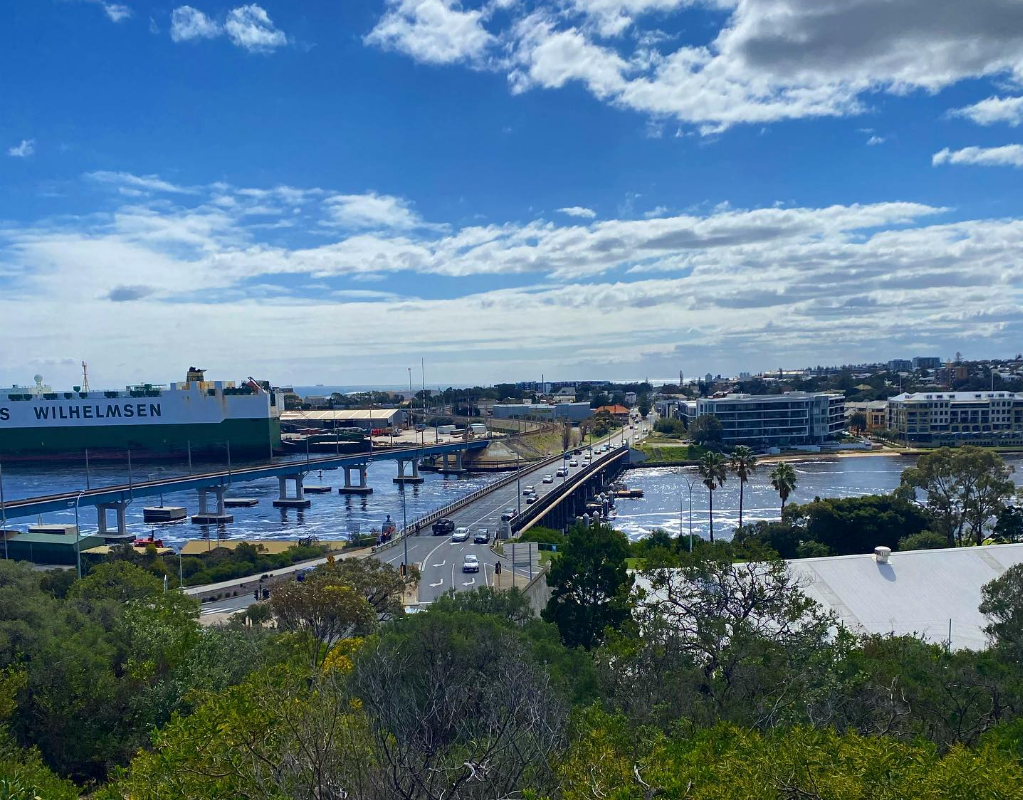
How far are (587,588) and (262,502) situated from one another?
187ft

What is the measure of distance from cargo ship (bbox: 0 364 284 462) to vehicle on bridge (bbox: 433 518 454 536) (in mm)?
49044

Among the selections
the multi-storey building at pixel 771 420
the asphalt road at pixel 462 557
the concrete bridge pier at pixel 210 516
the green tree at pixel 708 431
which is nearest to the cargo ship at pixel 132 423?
the concrete bridge pier at pixel 210 516

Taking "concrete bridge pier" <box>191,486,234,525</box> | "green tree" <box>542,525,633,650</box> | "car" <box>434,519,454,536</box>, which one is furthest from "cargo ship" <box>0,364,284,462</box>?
"green tree" <box>542,525,633,650</box>

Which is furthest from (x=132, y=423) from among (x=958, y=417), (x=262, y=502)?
(x=958, y=417)

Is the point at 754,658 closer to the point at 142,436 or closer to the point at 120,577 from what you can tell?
the point at 120,577

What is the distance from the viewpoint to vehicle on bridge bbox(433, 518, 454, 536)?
1551 inches

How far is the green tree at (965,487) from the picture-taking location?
3459cm

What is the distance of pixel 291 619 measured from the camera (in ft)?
56.4

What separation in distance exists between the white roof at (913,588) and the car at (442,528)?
20160mm

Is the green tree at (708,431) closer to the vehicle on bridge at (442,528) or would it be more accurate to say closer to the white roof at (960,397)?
the white roof at (960,397)

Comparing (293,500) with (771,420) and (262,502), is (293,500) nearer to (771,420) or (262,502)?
(262,502)

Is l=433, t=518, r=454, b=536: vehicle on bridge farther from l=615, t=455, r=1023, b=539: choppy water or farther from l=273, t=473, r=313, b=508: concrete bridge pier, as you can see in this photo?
l=273, t=473, r=313, b=508: concrete bridge pier

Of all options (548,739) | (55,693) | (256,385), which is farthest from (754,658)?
(256,385)

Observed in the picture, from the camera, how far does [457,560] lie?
31812 mm
